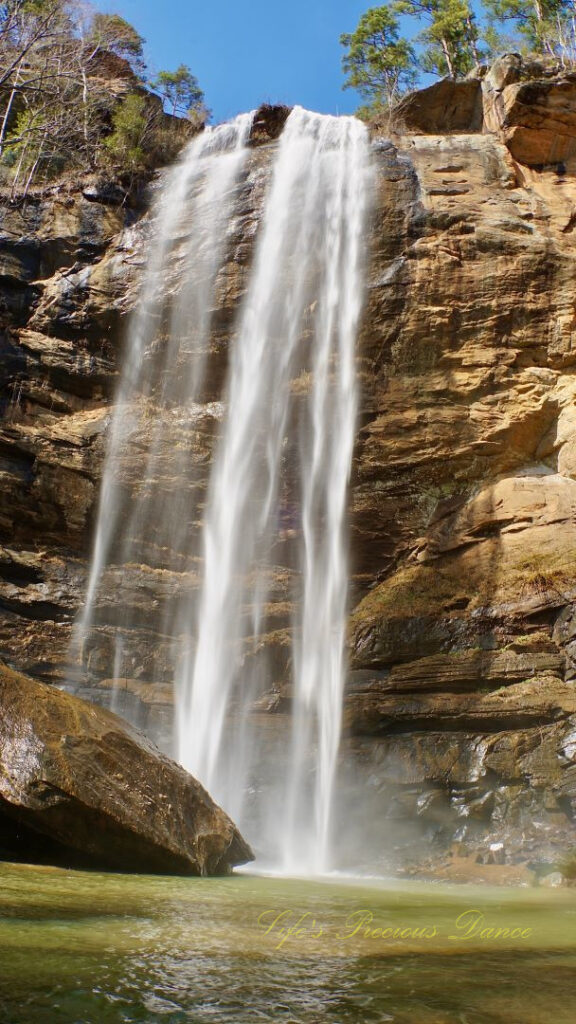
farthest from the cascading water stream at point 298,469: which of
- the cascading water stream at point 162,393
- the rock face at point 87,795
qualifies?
the rock face at point 87,795

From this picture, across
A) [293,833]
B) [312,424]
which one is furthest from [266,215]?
[293,833]

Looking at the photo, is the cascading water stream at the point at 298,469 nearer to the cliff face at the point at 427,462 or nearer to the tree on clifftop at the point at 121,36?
the cliff face at the point at 427,462

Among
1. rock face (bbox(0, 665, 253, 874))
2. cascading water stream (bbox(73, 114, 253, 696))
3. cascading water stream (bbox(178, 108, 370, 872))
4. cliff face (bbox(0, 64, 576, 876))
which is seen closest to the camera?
rock face (bbox(0, 665, 253, 874))

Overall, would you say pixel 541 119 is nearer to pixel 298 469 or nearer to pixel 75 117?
pixel 298 469

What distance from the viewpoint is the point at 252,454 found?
15.5 m

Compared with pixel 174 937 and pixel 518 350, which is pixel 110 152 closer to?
pixel 518 350

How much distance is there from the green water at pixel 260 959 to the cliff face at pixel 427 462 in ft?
19.4

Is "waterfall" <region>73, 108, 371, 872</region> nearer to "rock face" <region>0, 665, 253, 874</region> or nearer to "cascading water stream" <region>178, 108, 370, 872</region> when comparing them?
"cascading water stream" <region>178, 108, 370, 872</region>

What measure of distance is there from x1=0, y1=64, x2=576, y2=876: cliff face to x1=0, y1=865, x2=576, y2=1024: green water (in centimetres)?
590

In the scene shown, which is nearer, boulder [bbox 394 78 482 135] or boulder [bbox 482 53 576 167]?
boulder [bbox 482 53 576 167]

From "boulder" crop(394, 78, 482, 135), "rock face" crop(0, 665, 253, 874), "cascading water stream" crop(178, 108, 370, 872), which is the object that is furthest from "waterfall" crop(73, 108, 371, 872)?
"rock face" crop(0, 665, 253, 874)

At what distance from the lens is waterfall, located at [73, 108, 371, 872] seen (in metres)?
13.5

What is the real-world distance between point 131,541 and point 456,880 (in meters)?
9.03

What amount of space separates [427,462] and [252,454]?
352 cm
